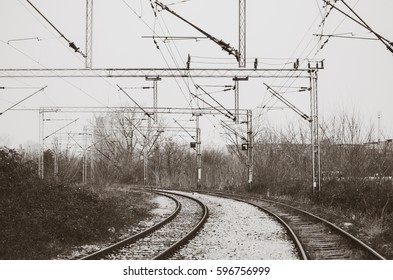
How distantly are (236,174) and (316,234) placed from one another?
27.0 meters

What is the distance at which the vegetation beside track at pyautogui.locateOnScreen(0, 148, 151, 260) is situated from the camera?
11432 mm

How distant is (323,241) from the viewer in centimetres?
1339

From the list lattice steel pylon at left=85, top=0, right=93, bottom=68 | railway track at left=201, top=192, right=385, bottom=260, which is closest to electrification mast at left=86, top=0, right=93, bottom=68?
lattice steel pylon at left=85, top=0, right=93, bottom=68

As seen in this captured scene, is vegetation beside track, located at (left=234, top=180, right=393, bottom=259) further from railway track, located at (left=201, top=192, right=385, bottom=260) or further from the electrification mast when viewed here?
the electrification mast

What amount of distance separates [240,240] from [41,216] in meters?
5.69

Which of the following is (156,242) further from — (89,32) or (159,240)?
(89,32)

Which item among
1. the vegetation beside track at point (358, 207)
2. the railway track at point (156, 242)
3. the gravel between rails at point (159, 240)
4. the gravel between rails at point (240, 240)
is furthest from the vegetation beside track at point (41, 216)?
the vegetation beside track at point (358, 207)

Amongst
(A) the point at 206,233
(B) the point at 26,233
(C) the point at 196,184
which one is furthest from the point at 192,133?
(B) the point at 26,233

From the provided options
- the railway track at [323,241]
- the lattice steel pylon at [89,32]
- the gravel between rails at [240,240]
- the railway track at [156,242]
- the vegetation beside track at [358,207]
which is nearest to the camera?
the railway track at [323,241]

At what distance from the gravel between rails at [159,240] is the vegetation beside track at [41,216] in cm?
140

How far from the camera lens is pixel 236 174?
41.7 meters

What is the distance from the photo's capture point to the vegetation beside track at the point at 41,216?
11.4 meters

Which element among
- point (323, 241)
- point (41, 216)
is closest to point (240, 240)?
point (323, 241)

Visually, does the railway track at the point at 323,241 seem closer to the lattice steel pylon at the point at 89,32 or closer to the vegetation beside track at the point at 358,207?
Result: the vegetation beside track at the point at 358,207
